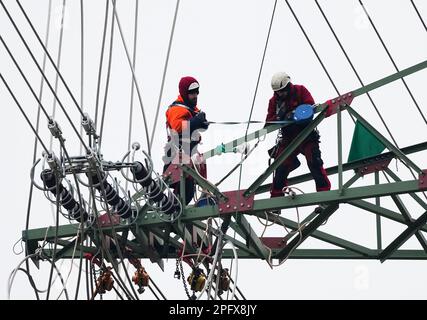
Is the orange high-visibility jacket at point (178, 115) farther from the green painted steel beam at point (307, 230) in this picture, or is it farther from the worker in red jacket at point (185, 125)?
the green painted steel beam at point (307, 230)

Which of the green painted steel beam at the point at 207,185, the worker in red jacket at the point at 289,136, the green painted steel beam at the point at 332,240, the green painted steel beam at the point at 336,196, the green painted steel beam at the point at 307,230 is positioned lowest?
the green painted steel beam at the point at 336,196

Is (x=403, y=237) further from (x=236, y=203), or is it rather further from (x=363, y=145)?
(x=236, y=203)

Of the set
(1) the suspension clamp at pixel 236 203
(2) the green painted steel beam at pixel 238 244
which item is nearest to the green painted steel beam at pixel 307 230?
(2) the green painted steel beam at pixel 238 244

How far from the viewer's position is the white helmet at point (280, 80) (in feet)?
112

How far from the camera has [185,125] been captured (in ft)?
113

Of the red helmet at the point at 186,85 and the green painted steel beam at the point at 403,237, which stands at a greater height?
the red helmet at the point at 186,85

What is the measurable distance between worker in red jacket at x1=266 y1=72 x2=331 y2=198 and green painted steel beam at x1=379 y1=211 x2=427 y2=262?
1.39m

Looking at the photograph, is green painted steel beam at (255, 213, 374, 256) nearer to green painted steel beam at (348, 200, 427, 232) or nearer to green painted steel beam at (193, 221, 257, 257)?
green painted steel beam at (193, 221, 257, 257)

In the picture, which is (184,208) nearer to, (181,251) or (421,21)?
(181,251)

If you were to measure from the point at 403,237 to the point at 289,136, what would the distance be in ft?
7.64

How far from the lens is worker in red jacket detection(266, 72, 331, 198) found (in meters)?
34.0

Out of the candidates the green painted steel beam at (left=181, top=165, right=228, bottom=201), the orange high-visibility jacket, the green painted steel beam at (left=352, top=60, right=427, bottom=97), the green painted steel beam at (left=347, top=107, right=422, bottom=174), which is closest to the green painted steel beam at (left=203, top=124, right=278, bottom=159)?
the orange high-visibility jacket
